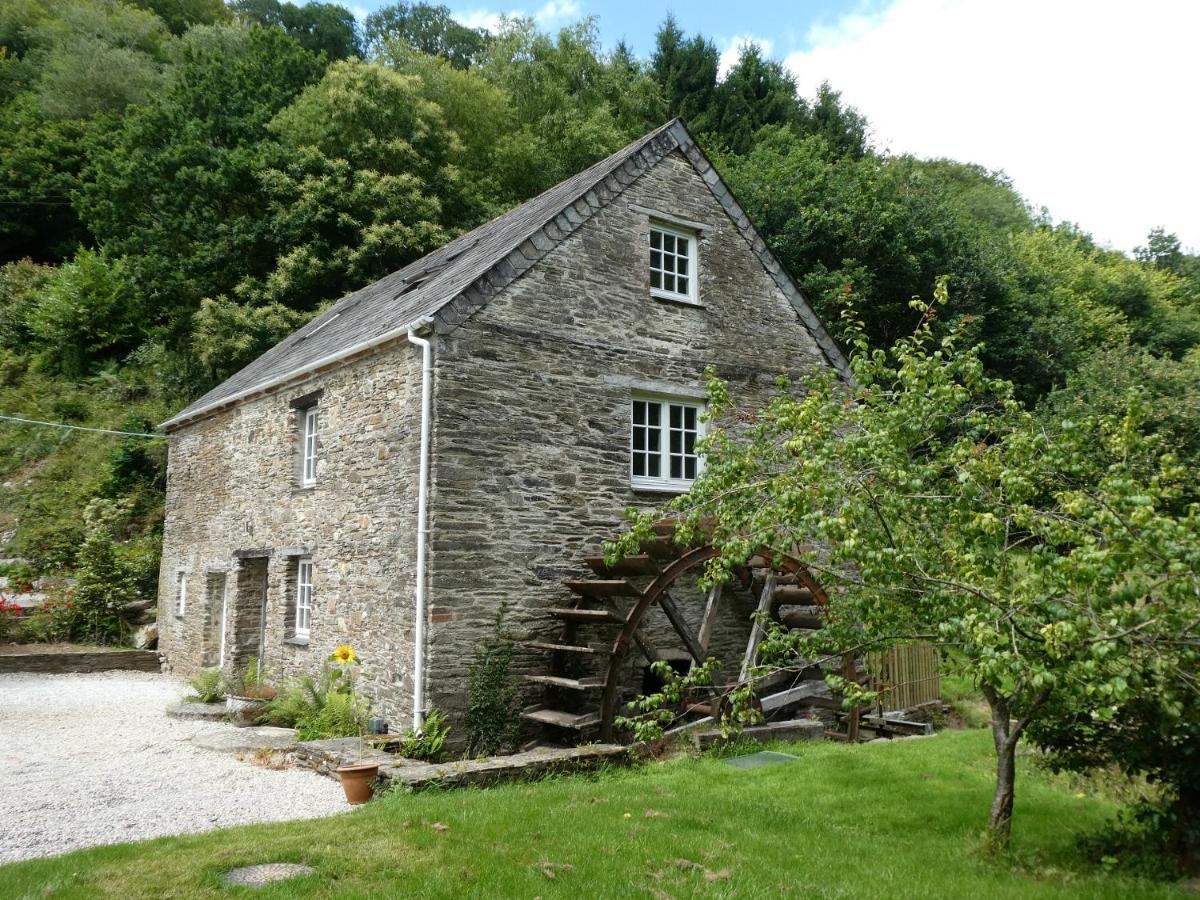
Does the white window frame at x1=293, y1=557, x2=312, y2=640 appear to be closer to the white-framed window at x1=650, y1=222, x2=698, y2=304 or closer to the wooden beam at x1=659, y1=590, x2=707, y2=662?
the wooden beam at x1=659, y1=590, x2=707, y2=662

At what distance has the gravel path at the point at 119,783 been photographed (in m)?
6.61

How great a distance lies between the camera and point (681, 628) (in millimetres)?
10734

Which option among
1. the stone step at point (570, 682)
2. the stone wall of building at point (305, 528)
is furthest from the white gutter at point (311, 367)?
the stone step at point (570, 682)

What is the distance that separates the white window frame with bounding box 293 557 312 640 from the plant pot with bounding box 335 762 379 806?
510cm

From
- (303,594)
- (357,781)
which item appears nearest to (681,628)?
(357,781)

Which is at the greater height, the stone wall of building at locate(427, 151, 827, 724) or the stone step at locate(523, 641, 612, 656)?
the stone wall of building at locate(427, 151, 827, 724)

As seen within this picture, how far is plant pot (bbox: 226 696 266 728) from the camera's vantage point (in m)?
11.2

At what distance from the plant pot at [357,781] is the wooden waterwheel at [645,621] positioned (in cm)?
227

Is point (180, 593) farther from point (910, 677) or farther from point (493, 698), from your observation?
point (910, 677)

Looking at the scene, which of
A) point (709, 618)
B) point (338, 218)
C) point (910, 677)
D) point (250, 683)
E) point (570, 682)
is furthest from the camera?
point (338, 218)

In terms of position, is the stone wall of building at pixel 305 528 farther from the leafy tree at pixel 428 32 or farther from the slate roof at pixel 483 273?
the leafy tree at pixel 428 32

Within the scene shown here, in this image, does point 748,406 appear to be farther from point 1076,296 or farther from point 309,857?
point 1076,296

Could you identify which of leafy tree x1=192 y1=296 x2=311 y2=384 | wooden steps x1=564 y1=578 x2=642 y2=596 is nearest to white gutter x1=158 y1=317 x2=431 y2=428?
wooden steps x1=564 y1=578 x2=642 y2=596

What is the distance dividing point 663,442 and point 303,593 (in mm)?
5487
